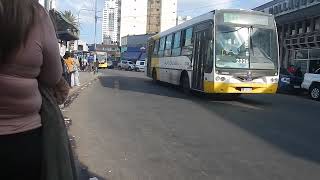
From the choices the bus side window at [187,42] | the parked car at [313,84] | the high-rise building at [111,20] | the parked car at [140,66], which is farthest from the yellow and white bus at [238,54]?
the high-rise building at [111,20]

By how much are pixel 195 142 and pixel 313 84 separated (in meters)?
16.1

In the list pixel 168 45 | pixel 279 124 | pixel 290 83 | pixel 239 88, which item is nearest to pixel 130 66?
pixel 290 83

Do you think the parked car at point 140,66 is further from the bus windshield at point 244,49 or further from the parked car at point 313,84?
the bus windshield at point 244,49

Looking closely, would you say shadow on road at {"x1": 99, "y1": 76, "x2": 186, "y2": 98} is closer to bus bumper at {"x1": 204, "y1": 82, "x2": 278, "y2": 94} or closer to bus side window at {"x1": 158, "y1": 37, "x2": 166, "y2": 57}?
bus side window at {"x1": 158, "y1": 37, "x2": 166, "y2": 57}

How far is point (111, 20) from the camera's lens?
379 feet

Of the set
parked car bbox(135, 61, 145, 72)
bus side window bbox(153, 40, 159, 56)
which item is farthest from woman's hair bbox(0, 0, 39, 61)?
parked car bbox(135, 61, 145, 72)

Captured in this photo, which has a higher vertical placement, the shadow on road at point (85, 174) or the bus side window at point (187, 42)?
the bus side window at point (187, 42)

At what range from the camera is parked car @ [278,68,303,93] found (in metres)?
27.3

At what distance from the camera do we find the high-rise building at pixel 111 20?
107250 mm

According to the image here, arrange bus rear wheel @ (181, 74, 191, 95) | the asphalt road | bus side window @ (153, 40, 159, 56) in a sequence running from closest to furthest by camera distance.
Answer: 1. the asphalt road
2. bus rear wheel @ (181, 74, 191, 95)
3. bus side window @ (153, 40, 159, 56)

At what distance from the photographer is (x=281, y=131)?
36.7ft

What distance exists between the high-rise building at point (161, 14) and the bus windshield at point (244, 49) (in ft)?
319

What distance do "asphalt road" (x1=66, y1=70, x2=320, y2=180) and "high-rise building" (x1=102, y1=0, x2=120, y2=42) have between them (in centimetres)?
8890

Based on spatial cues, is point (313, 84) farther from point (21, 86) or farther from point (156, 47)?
point (21, 86)
